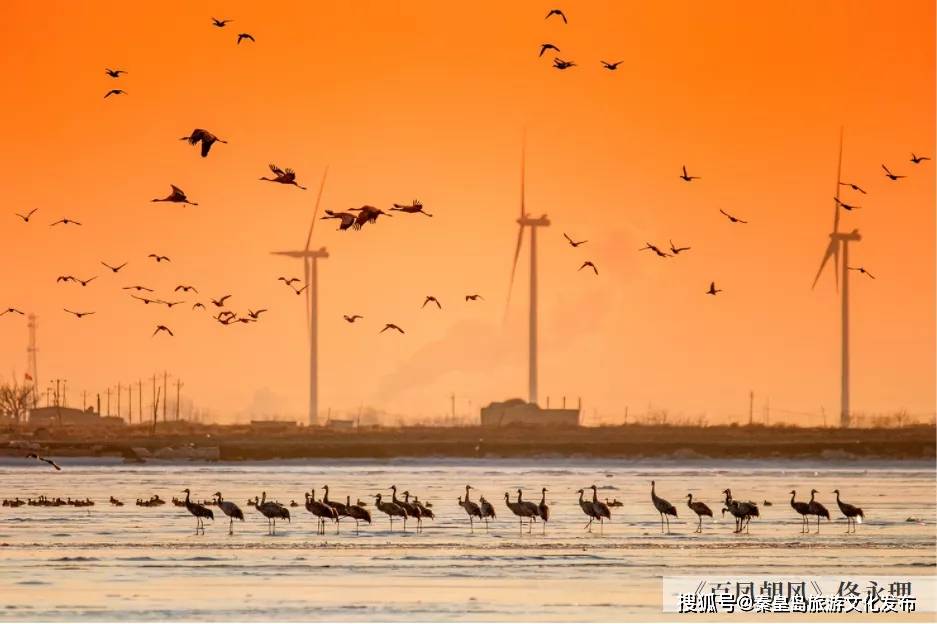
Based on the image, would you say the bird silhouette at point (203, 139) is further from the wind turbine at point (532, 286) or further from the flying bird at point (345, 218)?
the wind turbine at point (532, 286)

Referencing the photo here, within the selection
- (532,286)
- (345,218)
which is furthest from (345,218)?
(532,286)

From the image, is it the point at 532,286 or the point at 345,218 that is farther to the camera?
the point at 532,286

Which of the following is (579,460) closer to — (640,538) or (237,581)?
(640,538)

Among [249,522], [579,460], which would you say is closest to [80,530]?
[249,522]

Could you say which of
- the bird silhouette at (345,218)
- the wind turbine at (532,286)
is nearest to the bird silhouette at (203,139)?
the bird silhouette at (345,218)

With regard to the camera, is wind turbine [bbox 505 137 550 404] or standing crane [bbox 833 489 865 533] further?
wind turbine [bbox 505 137 550 404]

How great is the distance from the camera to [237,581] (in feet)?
162

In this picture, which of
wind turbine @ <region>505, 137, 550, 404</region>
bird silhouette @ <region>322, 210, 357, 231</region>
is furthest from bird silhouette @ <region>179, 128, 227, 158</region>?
wind turbine @ <region>505, 137, 550, 404</region>

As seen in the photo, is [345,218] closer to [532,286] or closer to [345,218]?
[345,218]

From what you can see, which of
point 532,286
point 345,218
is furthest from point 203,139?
point 532,286

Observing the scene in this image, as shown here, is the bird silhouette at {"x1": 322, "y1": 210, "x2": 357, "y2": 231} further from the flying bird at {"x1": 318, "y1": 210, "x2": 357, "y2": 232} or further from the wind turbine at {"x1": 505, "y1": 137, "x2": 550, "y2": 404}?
the wind turbine at {"x1": 505, "y1": 137, "x2": 550, "y2": 404}

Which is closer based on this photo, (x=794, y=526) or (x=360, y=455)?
(x=794, y=526)

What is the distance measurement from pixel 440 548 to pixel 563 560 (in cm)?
493

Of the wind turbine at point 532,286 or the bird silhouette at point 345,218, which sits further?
the wind turbine at point 532,286
